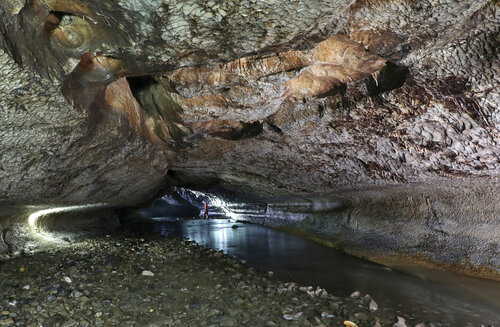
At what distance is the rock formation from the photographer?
130 inches

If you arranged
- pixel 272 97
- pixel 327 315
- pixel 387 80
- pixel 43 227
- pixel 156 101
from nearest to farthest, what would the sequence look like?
pixel 327 315, pixel 387 80, pixel 272 97, pixel 156 101, pixel 43 227

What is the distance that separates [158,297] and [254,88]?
3.55 m

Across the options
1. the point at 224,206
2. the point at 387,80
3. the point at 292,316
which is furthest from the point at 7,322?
the point at 224,206

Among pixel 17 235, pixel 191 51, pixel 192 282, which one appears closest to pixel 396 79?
pixel 191 51

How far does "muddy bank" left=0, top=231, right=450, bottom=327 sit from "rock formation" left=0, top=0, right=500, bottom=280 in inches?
76.4

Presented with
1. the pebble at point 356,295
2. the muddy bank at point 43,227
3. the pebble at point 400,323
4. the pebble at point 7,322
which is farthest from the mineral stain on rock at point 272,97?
the pebble at point 400,323

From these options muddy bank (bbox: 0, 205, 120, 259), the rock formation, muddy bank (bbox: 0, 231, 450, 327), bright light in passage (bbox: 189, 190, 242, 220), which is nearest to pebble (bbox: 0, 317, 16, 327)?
A: muddy bank (bbox: 0, 231, 450, 327)

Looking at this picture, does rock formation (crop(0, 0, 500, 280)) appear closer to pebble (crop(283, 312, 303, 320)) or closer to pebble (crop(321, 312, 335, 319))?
pebble (crop(321, 312, 335, 319))

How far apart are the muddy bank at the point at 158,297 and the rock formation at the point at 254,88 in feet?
6.37

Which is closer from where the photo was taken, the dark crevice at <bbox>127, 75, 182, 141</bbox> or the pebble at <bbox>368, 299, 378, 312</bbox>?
A: the pebble at <bbox>368, 299, 378, 312</bbox>

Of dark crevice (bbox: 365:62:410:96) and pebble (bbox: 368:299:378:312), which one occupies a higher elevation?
dark crevice (bbox: 365:62:410:96)

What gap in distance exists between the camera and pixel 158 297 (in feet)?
15.3

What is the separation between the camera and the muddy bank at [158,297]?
3926 millimetres

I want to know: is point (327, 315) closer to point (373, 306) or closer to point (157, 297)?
point (373, 306)
